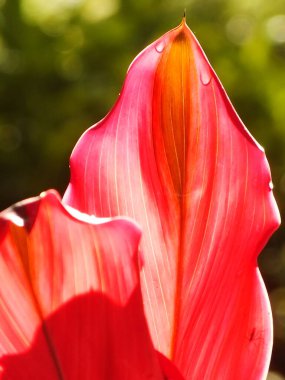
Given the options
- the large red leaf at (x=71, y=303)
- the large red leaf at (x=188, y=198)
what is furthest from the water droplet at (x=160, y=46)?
the large red leaf at (x=71, y=303)

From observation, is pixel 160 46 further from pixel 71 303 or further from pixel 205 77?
pixel 71 303

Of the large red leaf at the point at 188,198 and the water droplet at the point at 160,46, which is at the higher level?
the water droplet at the point at 160,46

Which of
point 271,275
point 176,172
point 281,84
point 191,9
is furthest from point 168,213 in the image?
point 191,9

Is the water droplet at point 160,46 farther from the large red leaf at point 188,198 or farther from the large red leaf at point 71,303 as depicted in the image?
the large red leaf at point 71,303

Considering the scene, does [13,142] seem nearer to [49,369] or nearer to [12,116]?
[12,116]

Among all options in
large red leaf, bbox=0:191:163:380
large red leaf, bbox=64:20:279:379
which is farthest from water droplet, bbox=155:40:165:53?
large red leaf, bbox=0:191:163:380

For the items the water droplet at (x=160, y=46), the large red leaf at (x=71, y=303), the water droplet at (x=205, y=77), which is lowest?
the large red leaf at (x=71, y=303)

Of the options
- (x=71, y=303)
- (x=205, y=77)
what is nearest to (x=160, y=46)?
(x=205, y=77)
